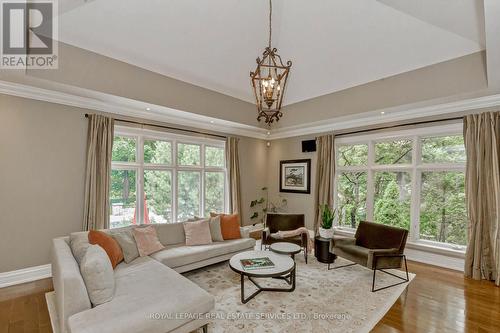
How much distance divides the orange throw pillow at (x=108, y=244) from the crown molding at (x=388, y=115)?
4.55m

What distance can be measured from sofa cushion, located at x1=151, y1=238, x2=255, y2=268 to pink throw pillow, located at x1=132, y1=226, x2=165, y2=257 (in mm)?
91

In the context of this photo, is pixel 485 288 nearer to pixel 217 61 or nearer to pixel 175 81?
pixel 217 61

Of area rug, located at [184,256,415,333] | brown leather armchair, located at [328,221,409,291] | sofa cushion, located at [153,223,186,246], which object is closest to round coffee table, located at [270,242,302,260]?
area rug, located at [184,256,415,333]

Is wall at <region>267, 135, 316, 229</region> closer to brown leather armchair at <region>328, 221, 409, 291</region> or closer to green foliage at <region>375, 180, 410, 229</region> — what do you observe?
green foliage at <region>375, 180, 410, 229</region>

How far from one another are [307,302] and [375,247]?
171 centimetres

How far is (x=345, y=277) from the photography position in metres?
3.80

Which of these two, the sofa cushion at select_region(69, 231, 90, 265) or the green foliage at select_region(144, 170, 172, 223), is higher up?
the green foliage at select_region(144, 170, 172, 223)

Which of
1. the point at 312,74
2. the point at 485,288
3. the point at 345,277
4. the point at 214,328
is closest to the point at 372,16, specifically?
the point at 312,74

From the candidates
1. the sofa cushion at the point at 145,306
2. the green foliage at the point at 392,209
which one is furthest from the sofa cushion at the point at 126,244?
the green foliage at the point at 392,209

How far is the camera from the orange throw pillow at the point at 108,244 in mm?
3033

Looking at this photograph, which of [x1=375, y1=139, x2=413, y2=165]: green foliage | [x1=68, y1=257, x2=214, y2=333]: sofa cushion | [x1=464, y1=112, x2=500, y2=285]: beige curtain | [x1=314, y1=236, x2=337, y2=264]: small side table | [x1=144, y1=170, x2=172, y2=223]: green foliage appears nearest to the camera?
[x1=68, y1=257, x2=214, y2=333]: sofa cushion

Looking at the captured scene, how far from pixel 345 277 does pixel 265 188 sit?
370cm

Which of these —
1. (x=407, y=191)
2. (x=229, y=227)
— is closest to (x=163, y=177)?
(x=229, y=227)

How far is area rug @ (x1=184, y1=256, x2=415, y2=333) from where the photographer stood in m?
2.58
